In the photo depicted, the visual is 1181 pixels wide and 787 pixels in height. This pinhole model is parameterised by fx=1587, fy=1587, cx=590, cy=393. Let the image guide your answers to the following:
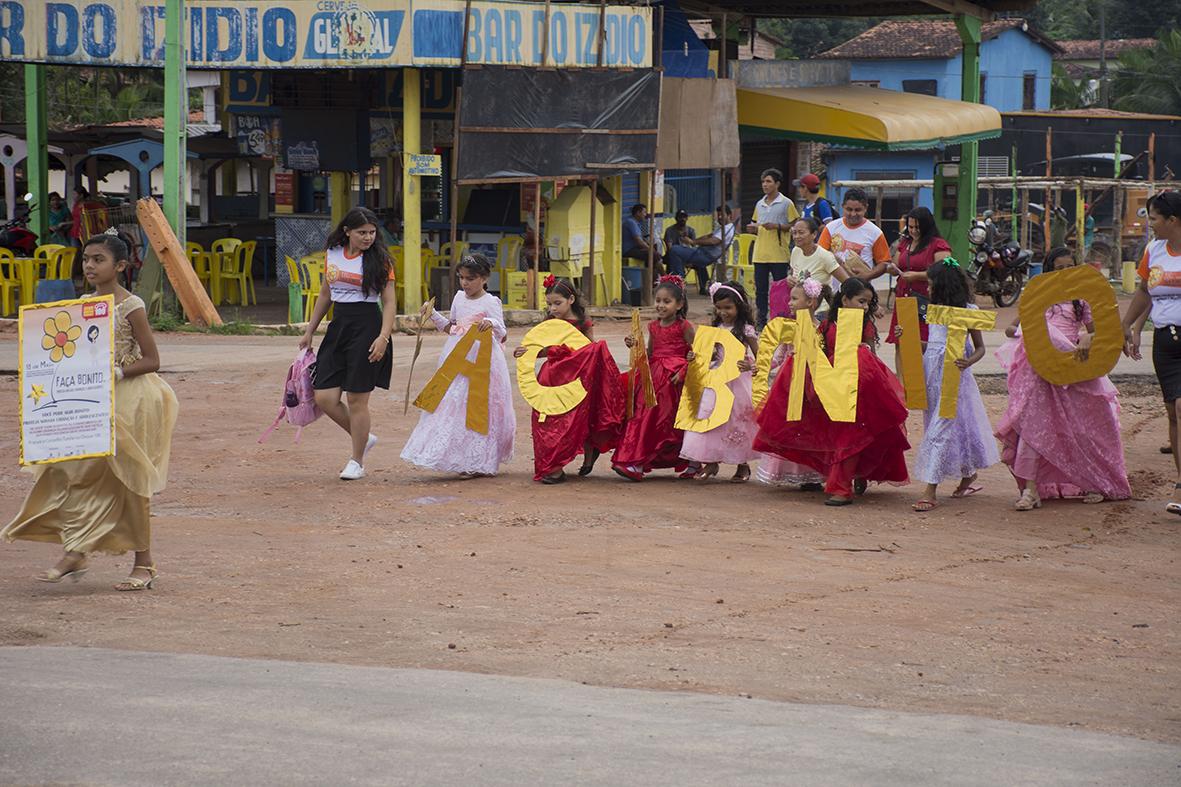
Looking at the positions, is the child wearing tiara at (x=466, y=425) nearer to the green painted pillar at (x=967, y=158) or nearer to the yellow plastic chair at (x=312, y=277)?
the yellow plastic chair at (x=312, y=277)

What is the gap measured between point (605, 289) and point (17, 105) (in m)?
26.1

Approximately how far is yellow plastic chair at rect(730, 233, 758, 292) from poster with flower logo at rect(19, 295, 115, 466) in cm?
1868

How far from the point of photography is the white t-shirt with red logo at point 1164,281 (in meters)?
9.23

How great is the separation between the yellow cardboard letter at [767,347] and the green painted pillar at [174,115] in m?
11.0

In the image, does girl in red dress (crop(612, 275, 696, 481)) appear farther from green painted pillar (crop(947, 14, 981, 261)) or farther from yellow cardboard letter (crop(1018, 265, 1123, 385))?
green painted pillar (crop(947, 14, 981, 261))

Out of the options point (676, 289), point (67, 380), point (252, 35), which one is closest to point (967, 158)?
point (252, 35)

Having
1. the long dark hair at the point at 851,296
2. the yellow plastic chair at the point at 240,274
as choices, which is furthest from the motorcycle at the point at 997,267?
the long dark hair at the point at 851,296

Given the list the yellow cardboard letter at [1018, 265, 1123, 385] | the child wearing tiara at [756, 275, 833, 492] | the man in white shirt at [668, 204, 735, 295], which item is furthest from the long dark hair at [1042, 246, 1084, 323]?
the man in white shirt at [668, 204, 735, 295]

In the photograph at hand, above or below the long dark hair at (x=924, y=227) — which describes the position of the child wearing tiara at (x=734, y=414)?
below

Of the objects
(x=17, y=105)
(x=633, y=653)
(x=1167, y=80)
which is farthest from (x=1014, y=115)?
(x=633, y=653)

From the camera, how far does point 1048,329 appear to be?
9.58 m

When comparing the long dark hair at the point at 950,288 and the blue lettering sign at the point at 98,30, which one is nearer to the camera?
the long dark hair at the point at 950,288

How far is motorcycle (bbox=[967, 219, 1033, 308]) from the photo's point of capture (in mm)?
25312

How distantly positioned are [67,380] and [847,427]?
15.1 feet
